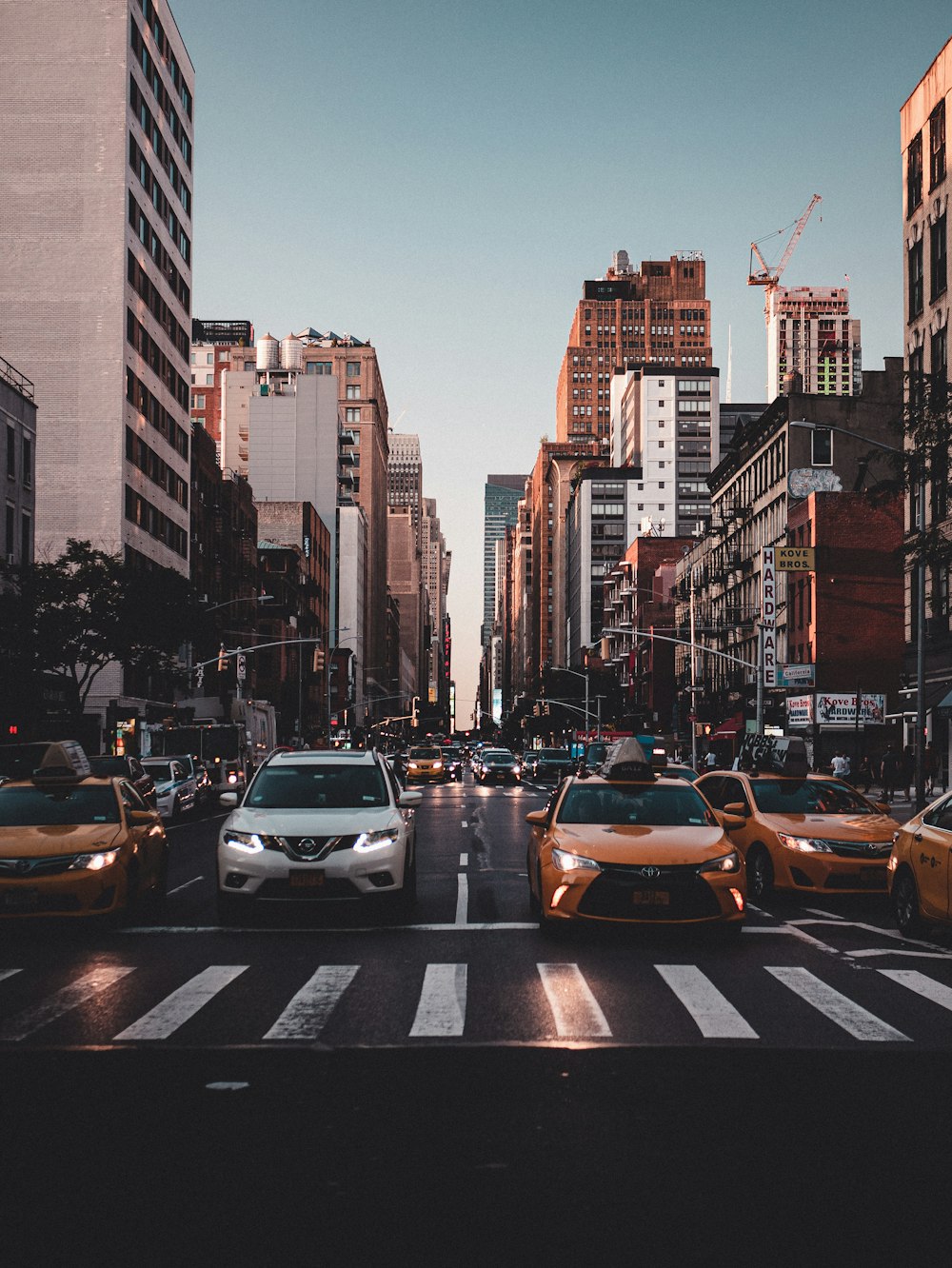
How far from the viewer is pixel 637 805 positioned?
46.5 feet

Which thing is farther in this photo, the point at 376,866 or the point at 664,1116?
the point at 376,866

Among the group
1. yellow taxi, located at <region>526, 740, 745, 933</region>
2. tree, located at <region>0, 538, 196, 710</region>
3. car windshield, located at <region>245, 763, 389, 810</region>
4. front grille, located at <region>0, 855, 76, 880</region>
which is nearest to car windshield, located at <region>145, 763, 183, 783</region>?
tree, located at <region>0, 538, 196, 710</region>

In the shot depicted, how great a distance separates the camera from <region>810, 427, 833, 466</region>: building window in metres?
69.8

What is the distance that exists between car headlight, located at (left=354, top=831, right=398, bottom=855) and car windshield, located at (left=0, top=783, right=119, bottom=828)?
2749 mm

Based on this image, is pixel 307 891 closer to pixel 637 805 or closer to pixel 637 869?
pixel 637 869

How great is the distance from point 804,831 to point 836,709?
43789 mm

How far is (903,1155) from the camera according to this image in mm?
6074

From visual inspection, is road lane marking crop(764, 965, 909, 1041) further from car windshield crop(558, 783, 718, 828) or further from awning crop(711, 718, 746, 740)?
awning crop(711, 718, 746, 740)

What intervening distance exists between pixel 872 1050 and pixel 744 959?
3630 millimetres

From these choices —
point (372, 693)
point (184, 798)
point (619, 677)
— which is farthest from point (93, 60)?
point (372, 693)

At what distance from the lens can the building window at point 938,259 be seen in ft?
147

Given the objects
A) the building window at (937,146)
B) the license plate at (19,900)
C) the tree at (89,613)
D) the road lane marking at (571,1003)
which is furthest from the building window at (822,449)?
the license plate at (19,900)

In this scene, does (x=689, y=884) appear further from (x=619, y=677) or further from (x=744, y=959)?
(x=619, y=677)

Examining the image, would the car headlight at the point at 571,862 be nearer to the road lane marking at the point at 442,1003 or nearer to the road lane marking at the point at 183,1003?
the road lane marking at the point at 442,1003
